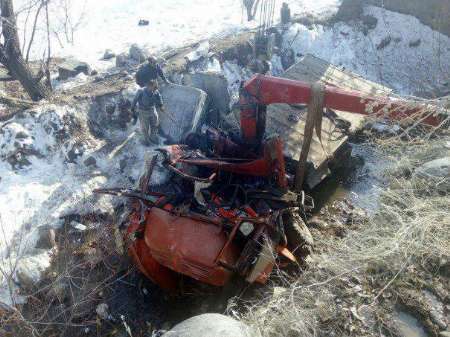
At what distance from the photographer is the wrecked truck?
17.9 feet

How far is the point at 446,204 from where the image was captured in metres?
5.01

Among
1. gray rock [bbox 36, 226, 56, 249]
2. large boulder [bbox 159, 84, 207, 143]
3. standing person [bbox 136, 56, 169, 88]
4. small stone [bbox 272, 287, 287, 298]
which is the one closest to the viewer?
small stone [bbox 272, 287, 287, 298]

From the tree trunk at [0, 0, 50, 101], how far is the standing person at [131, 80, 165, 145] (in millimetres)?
2325

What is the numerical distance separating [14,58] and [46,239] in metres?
4.30

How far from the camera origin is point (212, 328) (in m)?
3.85

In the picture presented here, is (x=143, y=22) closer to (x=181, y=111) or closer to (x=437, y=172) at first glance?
(x=181, y=111)

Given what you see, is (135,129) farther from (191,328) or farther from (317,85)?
(191,328)

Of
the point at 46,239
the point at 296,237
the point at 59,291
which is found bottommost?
the point at 59,291

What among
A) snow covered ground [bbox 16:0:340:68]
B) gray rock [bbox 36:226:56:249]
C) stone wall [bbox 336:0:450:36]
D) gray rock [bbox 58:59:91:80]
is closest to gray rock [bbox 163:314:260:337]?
gray rock [bbox 36:226:56:249]

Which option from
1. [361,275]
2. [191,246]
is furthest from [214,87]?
[361,275]

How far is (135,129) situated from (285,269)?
5.16 metres

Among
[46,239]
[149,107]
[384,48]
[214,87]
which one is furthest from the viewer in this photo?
[384,48]

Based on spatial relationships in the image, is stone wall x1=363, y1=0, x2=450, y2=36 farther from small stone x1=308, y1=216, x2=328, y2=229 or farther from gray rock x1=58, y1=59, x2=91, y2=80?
gray rock x1=58, y1=59, x2=91, y2=80

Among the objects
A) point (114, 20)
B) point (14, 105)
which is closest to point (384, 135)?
point (14, 105)
